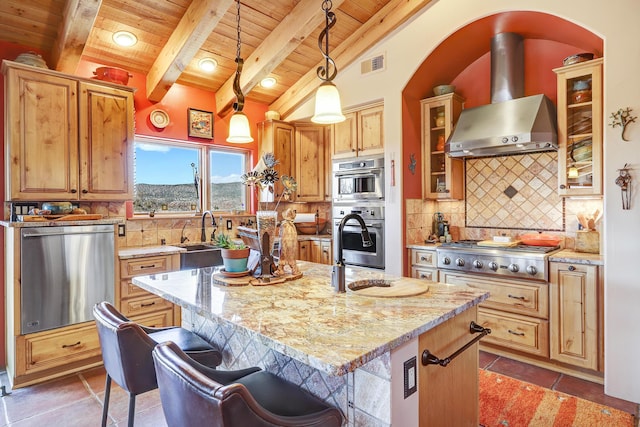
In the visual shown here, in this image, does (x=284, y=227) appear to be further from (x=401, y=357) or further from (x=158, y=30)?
(x=158, y=30)

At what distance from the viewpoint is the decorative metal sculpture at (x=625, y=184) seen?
8.10 feet

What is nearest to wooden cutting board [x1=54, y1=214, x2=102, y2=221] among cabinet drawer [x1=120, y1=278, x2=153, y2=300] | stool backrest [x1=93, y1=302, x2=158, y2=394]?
cabinet drawer [x1=120, y1=278, x2=153, y2=300]

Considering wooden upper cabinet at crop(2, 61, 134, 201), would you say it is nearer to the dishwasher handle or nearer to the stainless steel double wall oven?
the dishwasher handle

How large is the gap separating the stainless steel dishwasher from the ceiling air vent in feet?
9.98

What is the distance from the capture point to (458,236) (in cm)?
415

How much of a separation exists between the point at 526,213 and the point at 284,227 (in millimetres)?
2812

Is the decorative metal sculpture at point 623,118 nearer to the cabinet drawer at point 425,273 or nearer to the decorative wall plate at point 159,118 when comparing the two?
the cabinet drawer at point 425,273

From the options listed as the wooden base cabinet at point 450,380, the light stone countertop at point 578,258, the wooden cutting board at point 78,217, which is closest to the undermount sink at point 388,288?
the wooden base cabinet at point 450,380

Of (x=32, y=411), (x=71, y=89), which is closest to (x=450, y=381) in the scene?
(x=32, y=411)

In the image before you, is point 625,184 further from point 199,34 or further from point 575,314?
point 199,34

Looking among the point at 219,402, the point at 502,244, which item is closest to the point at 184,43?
the point at 219,402

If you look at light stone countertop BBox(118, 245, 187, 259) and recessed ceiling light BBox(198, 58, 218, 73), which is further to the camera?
recessed ceiling light BBox(198, 58, 218, 73)

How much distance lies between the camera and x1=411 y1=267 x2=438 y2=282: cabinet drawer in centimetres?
365

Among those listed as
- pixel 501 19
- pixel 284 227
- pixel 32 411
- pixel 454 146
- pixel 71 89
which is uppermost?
pixel 501 19
